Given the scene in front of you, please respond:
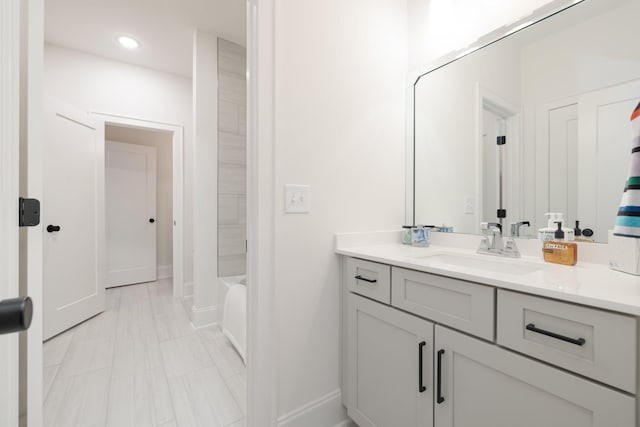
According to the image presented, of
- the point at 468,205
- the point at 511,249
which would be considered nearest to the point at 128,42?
the point at 468,205

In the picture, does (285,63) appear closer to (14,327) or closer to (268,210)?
(268,210)

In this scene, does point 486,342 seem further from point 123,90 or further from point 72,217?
point 123,90

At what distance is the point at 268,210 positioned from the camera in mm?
1160

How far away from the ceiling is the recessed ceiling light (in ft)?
0.14

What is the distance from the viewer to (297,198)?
4.02 feet

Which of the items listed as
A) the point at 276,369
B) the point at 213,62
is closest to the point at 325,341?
the point at 276,369

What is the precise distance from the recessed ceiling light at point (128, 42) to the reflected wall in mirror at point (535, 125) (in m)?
2.80

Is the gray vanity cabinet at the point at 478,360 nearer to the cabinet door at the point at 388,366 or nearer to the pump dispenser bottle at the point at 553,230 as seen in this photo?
the cabinet door at the point at 388,366

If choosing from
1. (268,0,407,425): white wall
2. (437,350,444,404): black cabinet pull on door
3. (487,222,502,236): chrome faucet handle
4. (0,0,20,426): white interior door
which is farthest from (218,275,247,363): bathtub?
(487,222,502,236): chrome faucet handle

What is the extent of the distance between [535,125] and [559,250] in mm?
564

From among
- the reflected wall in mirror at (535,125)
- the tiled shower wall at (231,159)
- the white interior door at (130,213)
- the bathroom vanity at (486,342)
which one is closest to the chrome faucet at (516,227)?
the reflected wall in mirror at (535,125)

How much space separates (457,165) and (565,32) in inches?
26.5

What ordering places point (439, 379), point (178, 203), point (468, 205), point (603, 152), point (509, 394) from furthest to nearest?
point (178, 203), point (468, 205), point (603, 152), point (439, 379), point (509, 394)

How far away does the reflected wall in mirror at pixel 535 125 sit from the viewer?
1.00m
